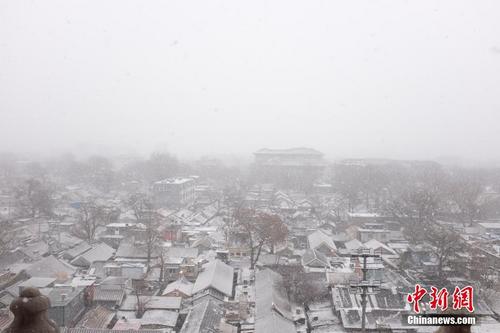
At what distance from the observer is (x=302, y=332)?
459 inches

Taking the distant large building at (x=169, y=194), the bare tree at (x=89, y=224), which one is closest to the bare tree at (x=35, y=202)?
the bare tree at (x=89, y=224)

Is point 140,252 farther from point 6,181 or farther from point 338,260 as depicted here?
point 6,181

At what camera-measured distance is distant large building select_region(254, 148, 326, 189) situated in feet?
150

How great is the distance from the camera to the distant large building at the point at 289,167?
150 feet

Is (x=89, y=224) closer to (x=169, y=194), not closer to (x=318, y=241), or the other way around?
(x=169, y=194)

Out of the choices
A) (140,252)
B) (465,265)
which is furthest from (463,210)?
(140,252)

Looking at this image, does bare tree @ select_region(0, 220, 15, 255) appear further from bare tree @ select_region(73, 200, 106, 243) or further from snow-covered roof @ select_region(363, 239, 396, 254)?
snow-covered roof @ select_region(363, 239, 396, 254)

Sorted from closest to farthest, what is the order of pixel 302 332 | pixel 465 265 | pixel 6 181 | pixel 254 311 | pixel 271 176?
pixel 302 332, pixel 254 311, pixel 465 265, pixel 6 181, pixel 271 176

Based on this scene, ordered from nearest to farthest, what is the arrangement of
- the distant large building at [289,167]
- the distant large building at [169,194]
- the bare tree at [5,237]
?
the bare tree at [5,237]
the distant large building at [169,194]
the distant large building at [289,167]

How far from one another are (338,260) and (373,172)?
2599cm

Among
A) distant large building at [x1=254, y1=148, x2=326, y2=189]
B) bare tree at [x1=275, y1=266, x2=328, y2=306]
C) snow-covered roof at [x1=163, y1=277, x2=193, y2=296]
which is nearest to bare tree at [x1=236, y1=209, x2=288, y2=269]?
bare tree at [x1=275, y1=266, x2=328, y2=306]

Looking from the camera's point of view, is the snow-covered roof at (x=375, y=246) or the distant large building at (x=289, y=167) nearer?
the snow-covered roof at (x=375, y=246)

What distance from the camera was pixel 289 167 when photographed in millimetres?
55406

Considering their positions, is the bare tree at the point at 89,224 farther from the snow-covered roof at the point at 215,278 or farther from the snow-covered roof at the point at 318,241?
the snow-covered roof at the point at 318,241
